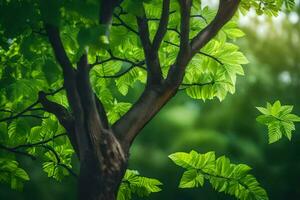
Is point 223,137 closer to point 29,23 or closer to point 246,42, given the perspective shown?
point 246,42

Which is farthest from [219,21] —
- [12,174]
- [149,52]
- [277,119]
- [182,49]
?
[12,174]

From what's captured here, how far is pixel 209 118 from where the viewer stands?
61.9ft

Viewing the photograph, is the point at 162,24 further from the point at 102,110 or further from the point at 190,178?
the point at 190,178

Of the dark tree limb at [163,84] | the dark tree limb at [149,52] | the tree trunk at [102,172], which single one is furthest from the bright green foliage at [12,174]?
the dark tree limb at [149,52]

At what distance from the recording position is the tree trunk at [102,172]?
3.57 metres

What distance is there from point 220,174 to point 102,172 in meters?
1.08

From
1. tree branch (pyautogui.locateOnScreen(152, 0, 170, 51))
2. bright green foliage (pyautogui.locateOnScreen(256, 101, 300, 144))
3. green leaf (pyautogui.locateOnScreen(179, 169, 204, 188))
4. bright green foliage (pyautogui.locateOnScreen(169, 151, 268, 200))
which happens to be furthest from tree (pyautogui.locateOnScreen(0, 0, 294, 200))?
green leaf (pyautogui.locateOnScreen(179, 169, 204, 188))

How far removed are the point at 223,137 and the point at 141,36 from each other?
47.8 ft

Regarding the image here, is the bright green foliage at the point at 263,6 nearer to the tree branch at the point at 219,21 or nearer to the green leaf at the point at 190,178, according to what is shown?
the tree branch at the point at 219,21

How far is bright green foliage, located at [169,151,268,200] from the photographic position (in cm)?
414

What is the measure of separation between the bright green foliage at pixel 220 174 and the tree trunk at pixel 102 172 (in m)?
0.65

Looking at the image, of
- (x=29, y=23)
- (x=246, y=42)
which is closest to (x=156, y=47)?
(x=29, y=23)

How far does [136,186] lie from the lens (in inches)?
180

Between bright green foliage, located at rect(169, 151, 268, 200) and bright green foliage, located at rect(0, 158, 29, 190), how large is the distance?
→ 1.49m
